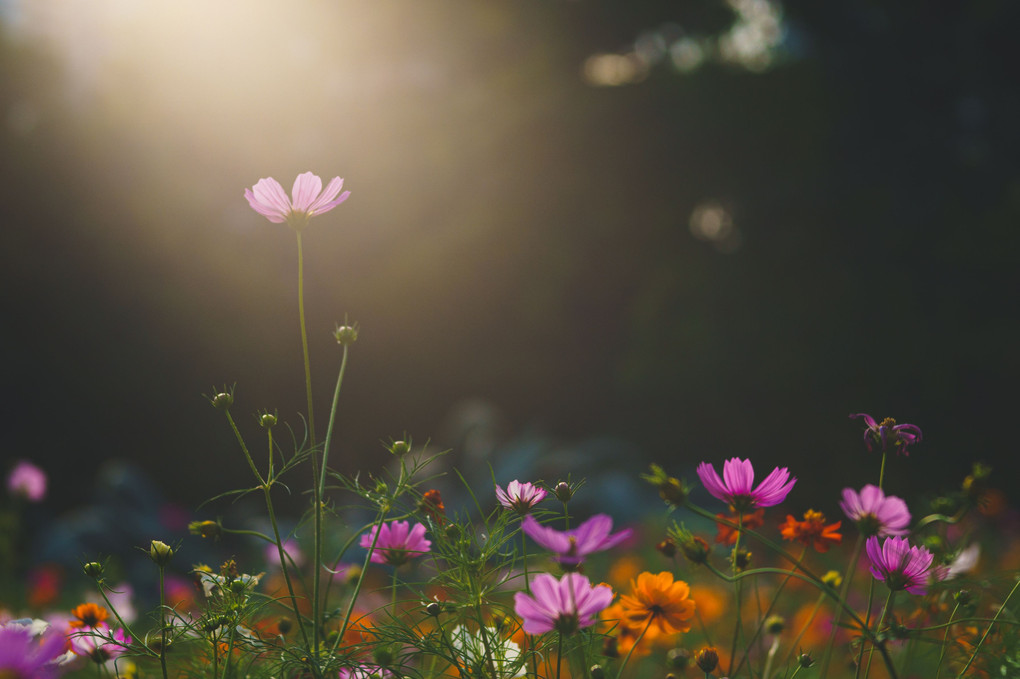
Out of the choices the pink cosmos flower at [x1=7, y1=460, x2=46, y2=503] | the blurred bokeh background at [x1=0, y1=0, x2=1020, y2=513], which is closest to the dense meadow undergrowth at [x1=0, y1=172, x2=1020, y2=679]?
the pink cosmos flower at [x1=7, y1=460, x2=46, y2=503]

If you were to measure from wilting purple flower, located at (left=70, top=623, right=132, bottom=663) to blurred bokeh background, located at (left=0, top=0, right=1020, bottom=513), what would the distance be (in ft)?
12.2

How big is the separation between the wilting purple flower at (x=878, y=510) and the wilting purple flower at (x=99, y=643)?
516mm

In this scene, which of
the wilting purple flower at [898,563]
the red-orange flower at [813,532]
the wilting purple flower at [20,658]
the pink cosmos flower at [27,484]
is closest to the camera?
the wilting purple flower at [20,658]

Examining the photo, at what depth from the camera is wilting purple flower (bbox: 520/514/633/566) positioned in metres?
0.38

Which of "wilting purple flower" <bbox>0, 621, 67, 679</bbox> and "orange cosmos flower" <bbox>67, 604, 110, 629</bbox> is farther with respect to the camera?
"orange cosmos flower" <bbox>67, 604, 110, 629</bbox>

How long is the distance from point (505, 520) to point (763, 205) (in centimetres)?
459

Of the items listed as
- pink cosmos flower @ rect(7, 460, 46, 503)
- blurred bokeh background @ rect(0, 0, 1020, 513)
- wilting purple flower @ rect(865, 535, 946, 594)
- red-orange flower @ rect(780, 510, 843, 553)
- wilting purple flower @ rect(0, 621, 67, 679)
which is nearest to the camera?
wilting purple flower @ rect(0, 621, 67, 679)

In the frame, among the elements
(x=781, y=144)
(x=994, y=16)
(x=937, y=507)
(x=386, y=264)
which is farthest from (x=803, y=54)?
(x=937, y=507)

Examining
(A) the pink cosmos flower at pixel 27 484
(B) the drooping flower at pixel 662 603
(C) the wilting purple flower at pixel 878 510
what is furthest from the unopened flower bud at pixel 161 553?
(A) the pink cosmos flower at pixel 27 484

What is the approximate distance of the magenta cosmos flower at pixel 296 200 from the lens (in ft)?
1.91

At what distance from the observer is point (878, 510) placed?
0.48m

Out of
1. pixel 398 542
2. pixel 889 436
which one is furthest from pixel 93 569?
pixel 889 436

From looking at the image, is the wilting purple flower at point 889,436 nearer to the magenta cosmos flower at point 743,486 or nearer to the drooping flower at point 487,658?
the magenta cosmos flower at point 743,486

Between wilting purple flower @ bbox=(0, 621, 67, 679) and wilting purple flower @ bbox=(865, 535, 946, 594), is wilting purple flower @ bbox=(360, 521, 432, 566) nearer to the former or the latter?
wilting purple flower @ bbox=(0, 621, 67, 679)
